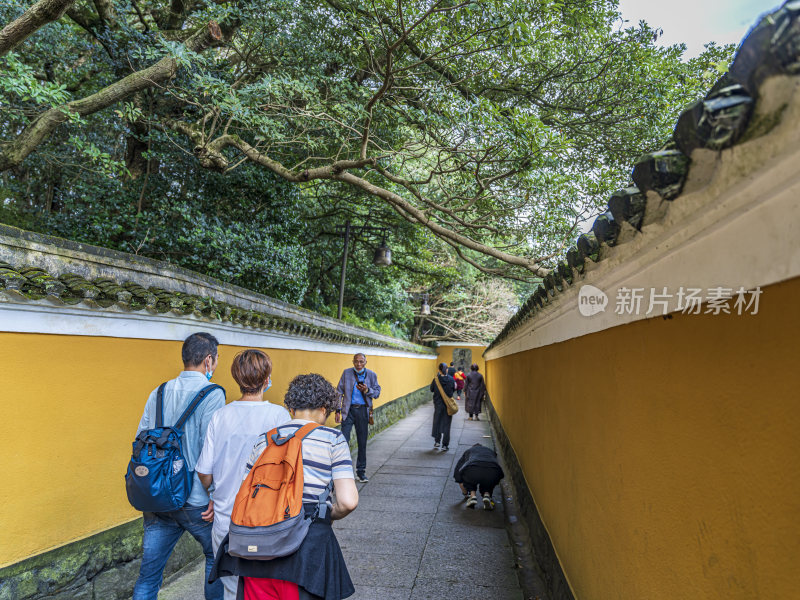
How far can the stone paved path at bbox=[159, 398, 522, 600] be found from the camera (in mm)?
4242

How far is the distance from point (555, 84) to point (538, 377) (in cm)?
552

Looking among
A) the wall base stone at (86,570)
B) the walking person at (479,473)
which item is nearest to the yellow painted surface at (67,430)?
the wall base stone at (86,570)

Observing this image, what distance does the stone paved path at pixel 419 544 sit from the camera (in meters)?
4.24

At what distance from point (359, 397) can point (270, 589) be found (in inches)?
208

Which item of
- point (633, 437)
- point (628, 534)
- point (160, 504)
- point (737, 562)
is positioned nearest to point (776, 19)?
point (737, 562)

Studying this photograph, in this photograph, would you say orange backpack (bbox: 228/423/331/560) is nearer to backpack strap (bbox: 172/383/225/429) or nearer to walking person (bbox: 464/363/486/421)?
backpack strap (bbox: 172/383/225/429)

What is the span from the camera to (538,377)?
18.7ft

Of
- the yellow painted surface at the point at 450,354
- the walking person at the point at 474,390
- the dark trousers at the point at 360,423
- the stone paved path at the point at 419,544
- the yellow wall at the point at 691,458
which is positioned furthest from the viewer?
the yellow painted surface at the point at 450,354

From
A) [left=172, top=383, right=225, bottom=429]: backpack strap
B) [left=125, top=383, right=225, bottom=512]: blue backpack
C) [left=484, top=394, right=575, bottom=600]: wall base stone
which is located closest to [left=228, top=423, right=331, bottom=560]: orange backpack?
[left=125, top=383, right=225, bottom=512]: blue backpack

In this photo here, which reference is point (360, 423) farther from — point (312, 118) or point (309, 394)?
point (309, 394)

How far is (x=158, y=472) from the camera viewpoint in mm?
2805

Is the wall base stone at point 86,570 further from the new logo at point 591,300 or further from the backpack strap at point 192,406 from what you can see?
the new logo at point 591,300

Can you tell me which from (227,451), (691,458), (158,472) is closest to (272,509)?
(227,451)

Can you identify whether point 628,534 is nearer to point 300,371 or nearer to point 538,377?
point 538,377
